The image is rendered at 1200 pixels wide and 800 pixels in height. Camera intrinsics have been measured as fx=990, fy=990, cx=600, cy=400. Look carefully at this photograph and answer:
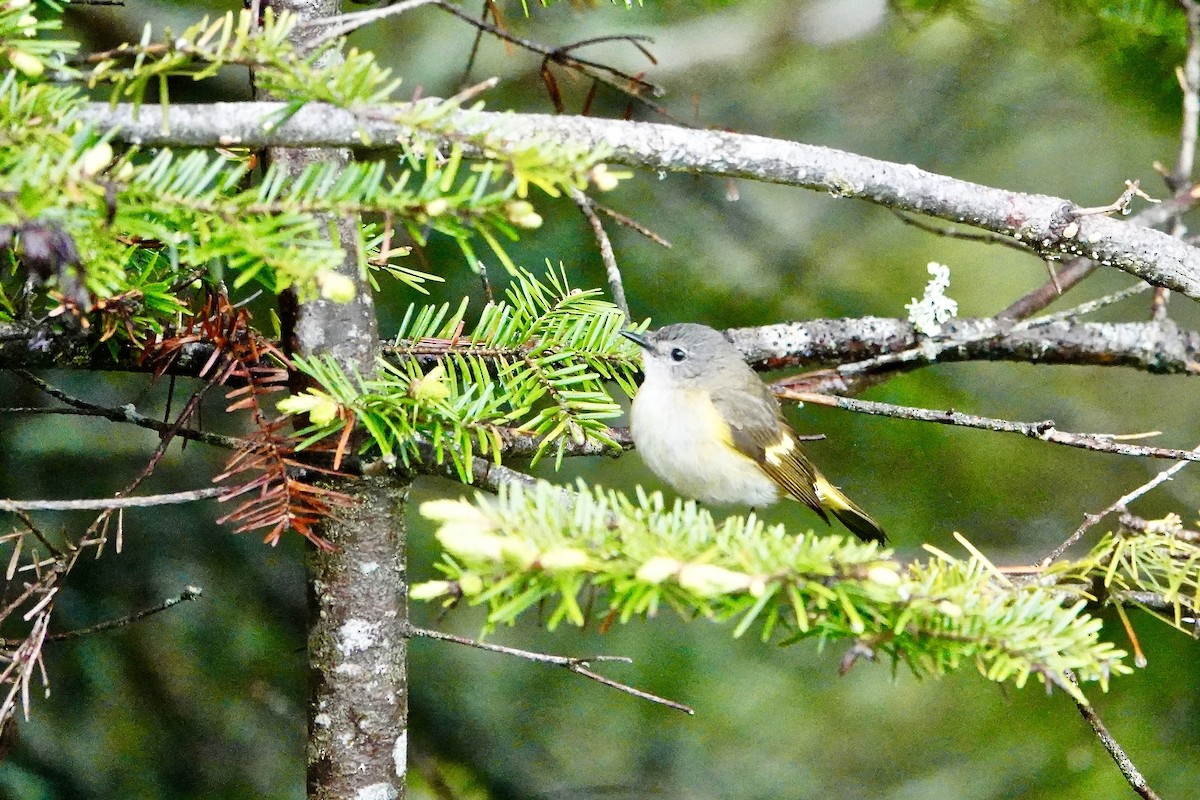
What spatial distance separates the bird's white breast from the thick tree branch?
610 mm

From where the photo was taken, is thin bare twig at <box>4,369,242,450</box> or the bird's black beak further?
the bird's black beak

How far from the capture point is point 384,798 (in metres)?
1.16

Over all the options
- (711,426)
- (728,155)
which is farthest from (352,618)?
(711,426)

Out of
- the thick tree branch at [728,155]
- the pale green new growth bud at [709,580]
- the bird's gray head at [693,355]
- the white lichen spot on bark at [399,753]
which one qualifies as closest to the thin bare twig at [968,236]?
the thick tree branch at [728,155]

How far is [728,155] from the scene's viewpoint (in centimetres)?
106

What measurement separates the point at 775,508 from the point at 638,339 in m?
1.24

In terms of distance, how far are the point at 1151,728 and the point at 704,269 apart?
1570 millimetres

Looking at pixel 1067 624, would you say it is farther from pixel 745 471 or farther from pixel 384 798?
pixel 745 471

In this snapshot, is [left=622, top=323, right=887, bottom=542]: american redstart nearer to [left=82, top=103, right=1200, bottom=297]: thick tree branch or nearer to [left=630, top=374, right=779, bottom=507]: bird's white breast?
[left=630, top=374, right=779, bottom=507]: bird's white breast

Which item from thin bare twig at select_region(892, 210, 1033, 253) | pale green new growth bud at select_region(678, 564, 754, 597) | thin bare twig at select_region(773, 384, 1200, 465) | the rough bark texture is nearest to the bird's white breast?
thin bare twig at select_region(773, 384, 1200, 465)

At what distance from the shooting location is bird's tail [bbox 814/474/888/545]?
1.94m

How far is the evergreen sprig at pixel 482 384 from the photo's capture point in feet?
3.41

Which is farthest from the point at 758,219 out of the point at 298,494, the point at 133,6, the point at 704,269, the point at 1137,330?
the point at 298,494

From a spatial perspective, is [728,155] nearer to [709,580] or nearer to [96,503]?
[709,580]
